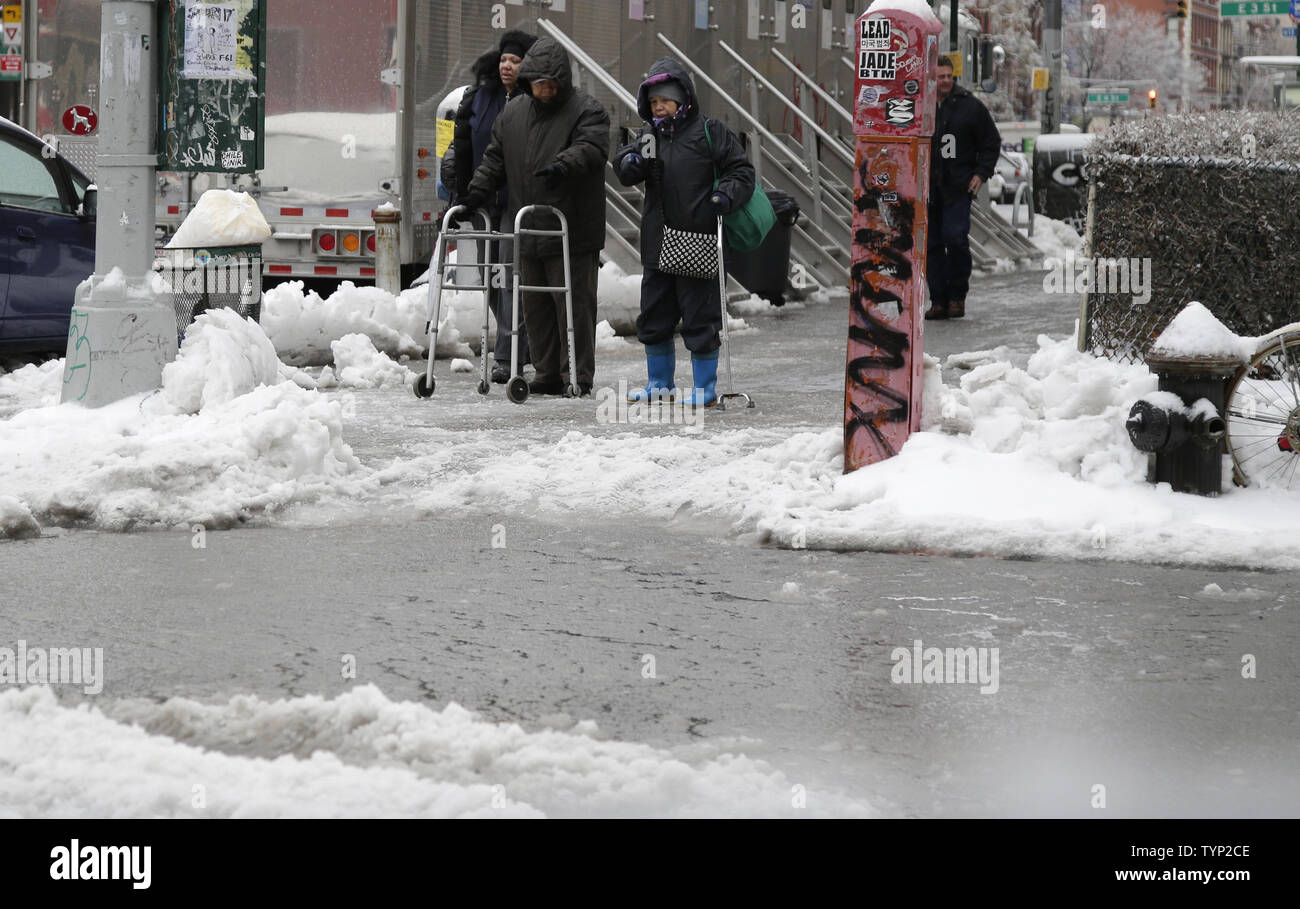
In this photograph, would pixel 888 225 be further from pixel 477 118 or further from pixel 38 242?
pixel 38 242

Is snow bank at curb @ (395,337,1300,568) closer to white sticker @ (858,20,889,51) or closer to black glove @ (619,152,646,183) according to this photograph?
white sticker @ (858,20,889,51)

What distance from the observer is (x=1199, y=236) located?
8.84 m

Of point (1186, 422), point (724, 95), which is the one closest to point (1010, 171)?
point (724, 95)

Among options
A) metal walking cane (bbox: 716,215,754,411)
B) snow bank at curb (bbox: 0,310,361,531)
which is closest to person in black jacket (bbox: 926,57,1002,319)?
metal walking cane (bbox: 716,215,754,411)

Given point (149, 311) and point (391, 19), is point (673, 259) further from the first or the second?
point (391, 19)

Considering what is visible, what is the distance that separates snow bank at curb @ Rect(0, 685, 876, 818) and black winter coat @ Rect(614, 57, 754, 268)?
5929 mm

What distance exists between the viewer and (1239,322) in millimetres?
8867

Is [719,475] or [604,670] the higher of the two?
[719,475]

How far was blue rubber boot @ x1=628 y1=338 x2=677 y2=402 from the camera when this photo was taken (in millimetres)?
10773

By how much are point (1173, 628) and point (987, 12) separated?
59091 mm

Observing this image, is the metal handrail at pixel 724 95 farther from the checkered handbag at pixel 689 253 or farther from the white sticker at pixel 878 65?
the white sticker at pixel 878 65

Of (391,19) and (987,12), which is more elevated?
(987,12)

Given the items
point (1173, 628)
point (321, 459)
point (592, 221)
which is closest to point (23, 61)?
point (592, 221)

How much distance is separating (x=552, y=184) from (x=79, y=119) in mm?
6380
